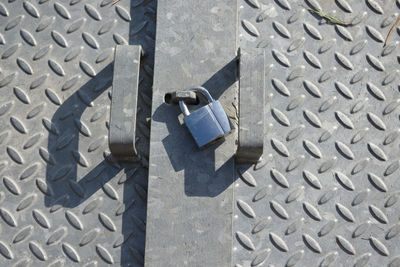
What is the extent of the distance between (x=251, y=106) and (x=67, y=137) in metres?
0.91

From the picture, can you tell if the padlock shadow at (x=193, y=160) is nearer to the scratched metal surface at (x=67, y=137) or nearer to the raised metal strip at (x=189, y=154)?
the raised metal strip at (x=189, y=154)

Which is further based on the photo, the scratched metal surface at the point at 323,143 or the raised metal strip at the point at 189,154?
the scratched metal surface at the point at 323,143

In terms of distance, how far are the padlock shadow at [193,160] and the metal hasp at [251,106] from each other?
0.10m

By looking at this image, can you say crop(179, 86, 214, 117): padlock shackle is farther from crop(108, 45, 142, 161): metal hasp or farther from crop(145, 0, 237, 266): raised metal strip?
crop(108, 45, 142, 161): metal hasp

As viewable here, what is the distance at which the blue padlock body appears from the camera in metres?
1.90

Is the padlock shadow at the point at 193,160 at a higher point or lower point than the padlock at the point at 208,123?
lower

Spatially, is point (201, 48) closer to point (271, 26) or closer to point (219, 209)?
point (271, 26)

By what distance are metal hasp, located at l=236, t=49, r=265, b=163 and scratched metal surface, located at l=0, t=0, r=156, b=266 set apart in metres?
0.49

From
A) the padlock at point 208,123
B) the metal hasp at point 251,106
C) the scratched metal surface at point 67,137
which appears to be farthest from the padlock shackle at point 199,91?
the scratched metal surface at point 67,137

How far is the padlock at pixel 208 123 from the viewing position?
1.91 metres

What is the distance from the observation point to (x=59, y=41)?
2.23 metres

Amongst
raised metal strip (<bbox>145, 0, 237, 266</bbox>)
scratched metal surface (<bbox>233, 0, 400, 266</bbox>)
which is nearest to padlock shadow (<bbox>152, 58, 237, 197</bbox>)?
raised metal strip (<bbox>145, 0, 237, 266</bbox>)

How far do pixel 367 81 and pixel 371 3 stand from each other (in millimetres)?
441

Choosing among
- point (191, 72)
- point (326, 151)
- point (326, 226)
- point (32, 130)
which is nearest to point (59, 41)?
point (32, 130)
